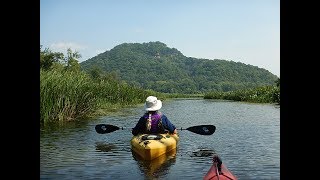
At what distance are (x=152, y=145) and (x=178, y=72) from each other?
113 meters

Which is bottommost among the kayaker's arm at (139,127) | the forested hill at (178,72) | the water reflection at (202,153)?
the water reflection at (202,153)

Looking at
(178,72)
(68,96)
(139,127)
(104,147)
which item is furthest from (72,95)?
(178,72)

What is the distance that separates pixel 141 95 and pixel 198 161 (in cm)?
2168

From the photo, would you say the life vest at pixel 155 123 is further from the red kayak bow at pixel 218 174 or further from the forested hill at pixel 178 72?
the forested hill at pixel 178 72

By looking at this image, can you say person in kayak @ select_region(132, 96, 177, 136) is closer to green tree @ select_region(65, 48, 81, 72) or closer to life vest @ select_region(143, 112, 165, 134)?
life vest @ select_region(143, 112, 165, 134)

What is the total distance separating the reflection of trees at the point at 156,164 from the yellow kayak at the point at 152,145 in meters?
0.08

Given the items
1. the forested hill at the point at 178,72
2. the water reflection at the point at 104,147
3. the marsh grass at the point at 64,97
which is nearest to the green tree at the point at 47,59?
the marsh grass at the point at 64,97

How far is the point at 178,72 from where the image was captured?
4759 inches

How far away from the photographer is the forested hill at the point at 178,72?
103 m

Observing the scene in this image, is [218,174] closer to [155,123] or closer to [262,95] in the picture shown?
[155,123]

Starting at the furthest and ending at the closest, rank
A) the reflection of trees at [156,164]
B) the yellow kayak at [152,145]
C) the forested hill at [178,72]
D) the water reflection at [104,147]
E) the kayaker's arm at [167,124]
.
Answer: the forested hill at [178,72], the water reflection at [104,147], the kayaker's arm at [167,124], the yellow kayak at [152,145], the reflection of trees at [156,164]
